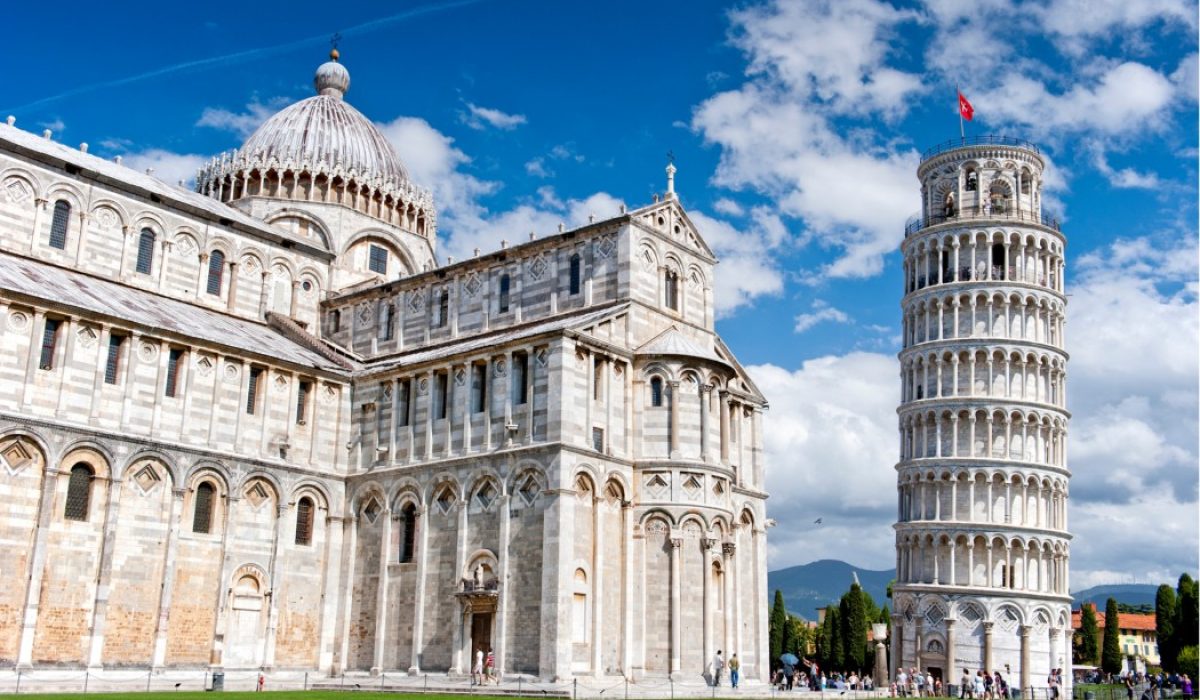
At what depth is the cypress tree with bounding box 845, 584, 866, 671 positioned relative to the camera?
8256 centimetres

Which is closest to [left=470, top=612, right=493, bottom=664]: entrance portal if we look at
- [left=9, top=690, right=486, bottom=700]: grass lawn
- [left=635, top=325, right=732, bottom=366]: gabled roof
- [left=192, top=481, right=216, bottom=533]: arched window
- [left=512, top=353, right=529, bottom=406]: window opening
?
[left=9, top=690, right=486, bottom=700]: grass lawn

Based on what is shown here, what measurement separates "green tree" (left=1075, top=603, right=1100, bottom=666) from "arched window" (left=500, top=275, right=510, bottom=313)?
77.5m

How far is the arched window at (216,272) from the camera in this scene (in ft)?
162

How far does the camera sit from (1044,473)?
232 ft

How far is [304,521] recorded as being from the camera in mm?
44344

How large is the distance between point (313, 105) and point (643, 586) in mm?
34545

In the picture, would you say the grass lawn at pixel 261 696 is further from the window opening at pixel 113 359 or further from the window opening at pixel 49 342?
the window opening at pixel 113 359

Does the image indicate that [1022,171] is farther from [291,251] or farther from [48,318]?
[48,318]

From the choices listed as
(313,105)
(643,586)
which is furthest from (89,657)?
(313,105)

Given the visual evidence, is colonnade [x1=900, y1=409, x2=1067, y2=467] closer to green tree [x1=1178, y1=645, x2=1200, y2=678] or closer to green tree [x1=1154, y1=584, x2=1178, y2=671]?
green tree [x1=1178, y1=645, x2=1200, y2=678]

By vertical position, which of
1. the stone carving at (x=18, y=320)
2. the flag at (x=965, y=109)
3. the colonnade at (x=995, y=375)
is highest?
the flag at (x=965, y=109)

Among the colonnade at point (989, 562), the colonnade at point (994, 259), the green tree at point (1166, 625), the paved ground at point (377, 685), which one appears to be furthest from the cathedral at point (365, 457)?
the green tree at point (1166, 625)

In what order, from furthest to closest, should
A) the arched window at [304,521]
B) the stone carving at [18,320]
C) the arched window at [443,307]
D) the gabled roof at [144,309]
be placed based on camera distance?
1. the arched window at [443,307]
2. the arched window at [304,521]
3. the gabled roof at [144,309]
4. the stone carving at [18,320]

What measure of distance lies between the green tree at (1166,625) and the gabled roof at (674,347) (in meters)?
58.0
